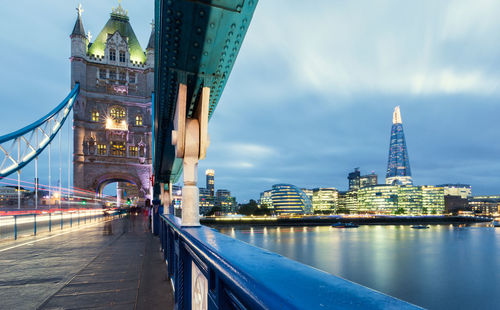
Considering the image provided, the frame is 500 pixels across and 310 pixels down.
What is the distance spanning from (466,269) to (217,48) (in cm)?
5992

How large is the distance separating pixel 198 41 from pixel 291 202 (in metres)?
140

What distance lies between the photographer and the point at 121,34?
49938mm

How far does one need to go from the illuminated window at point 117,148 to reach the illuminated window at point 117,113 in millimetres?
4026

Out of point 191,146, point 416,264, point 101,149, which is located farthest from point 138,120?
point 416,264

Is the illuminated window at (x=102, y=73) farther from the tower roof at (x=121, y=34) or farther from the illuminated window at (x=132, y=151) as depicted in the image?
the illuminated window at (x=132, y=151)

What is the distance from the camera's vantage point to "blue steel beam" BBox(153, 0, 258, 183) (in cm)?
276

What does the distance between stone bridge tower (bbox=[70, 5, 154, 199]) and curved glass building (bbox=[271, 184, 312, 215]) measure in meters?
103

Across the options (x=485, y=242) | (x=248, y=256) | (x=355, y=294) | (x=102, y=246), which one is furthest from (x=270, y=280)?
(x=485, y=242)

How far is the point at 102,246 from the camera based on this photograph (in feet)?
31.3

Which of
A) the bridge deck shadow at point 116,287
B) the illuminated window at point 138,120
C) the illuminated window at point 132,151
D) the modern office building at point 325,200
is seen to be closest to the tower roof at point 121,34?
the illuminated window at point 138,120

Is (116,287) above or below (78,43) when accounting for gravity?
below

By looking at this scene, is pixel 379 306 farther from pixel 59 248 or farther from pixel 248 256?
pixel 59 248

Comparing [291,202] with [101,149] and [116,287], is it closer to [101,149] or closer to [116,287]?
[101,149]

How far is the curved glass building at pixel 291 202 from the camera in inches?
5428
